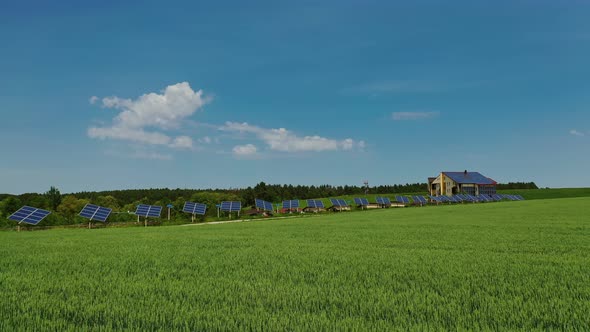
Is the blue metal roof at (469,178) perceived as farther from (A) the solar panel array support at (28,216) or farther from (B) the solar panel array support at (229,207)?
(A) the solar panel array support at (28,216)

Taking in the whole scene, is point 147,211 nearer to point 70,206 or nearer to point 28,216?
point 28,216

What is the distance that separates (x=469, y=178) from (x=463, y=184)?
5123mm

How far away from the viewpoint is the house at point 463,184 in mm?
118150

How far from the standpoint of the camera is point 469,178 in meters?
122

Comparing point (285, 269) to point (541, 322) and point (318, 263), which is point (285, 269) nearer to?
point (318, 263)

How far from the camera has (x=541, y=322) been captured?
4.66 meters

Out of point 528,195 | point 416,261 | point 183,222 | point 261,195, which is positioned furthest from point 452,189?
point 416,261

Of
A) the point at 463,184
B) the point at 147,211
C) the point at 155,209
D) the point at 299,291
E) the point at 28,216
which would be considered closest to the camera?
the point at 299,291

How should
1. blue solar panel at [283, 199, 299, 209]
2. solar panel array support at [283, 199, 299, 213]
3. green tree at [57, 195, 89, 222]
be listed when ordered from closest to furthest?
blue solar panel at [283, 199, 299, 209], solar panel array support at [283, 199, 299, 213], green tree at [57, 195, 89, 222]

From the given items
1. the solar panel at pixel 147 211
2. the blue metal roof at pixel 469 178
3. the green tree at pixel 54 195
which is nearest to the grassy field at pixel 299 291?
the solar panel at pixel 147 211

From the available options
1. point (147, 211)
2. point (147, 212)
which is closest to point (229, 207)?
point (147, 211)

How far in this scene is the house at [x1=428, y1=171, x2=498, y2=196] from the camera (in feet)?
388

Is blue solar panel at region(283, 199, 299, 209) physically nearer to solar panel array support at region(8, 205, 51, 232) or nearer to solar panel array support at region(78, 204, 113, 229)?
solar panel array support at region(78, 204, 113, 229)

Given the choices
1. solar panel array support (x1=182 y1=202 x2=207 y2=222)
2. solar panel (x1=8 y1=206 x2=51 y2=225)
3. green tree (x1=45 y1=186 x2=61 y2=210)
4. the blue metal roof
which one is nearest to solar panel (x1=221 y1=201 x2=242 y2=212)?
solar panel array support (x1=182 y1=202 x2=207 y2=222)
